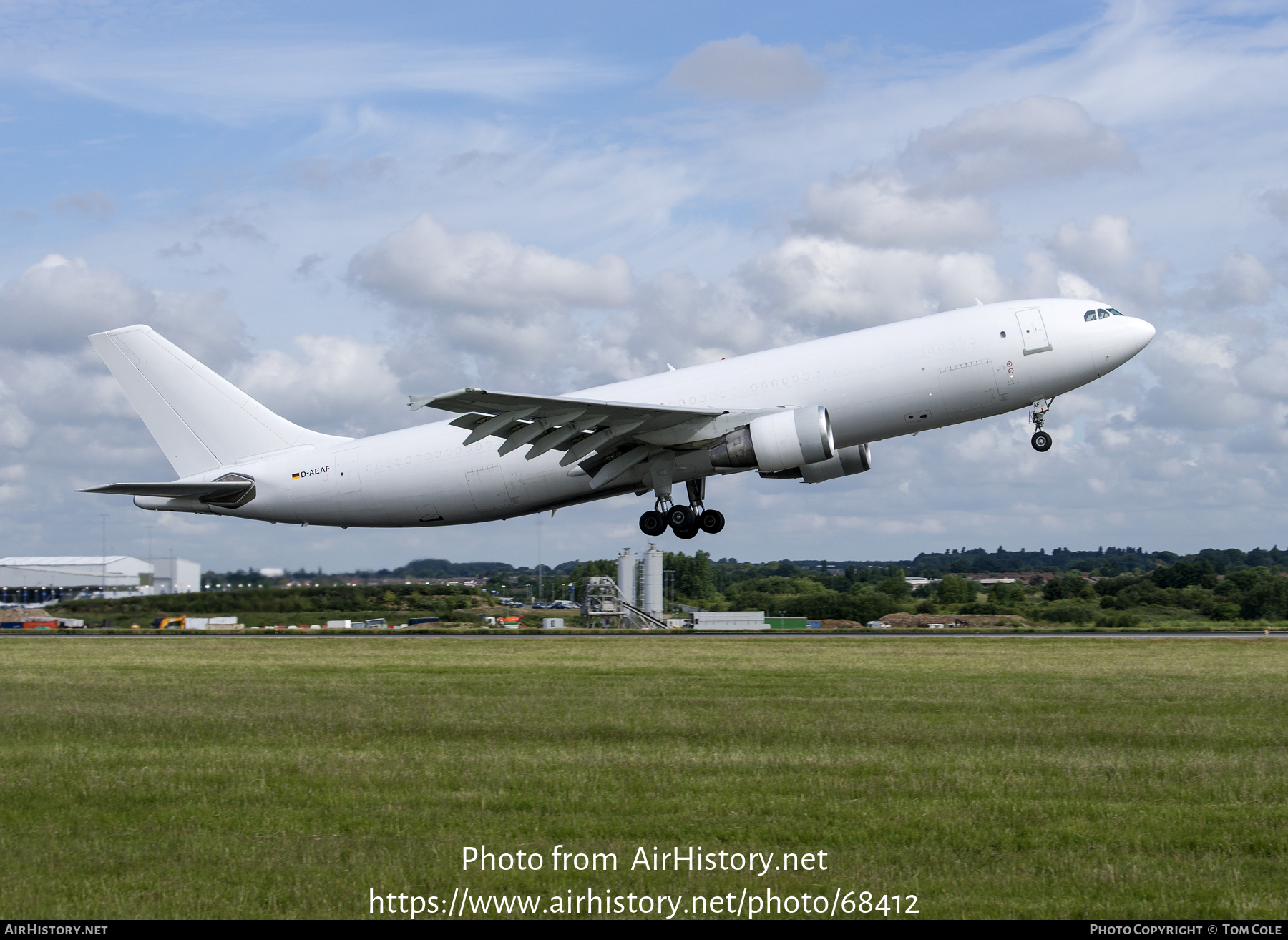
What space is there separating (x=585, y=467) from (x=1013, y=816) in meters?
21.8

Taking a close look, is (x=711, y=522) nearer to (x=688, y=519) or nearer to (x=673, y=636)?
(x=688, y=519)

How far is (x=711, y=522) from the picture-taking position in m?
34.3

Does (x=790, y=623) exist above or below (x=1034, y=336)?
below

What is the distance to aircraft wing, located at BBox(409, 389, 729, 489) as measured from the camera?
2900cm

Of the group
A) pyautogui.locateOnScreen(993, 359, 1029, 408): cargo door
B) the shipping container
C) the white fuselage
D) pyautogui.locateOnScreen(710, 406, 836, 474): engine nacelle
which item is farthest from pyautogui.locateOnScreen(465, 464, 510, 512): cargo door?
the shipping container

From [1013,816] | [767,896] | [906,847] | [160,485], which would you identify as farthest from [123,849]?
[160,485]

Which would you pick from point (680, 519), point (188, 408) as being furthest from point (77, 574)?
point (680, 519)

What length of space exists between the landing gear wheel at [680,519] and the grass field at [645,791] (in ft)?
23.2

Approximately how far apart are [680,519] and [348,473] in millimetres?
10041

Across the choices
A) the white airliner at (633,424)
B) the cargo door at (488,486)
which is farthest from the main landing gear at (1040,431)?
the cargo door at (488,486)

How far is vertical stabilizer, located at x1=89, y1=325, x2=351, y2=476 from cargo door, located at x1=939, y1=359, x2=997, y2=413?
19.1 meters

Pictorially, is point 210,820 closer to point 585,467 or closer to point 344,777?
point 344,777

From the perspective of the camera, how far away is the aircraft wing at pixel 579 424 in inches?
1142

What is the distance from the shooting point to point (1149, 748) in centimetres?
1673
